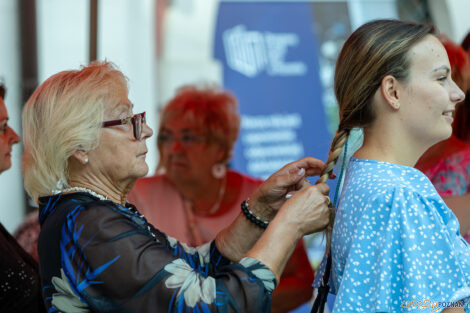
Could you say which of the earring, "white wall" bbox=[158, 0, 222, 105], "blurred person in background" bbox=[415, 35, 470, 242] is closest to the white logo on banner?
"white wall" bbox=[158, 0, 222, 105]

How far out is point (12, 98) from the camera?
14.5 feet

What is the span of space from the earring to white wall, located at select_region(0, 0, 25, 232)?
188cm

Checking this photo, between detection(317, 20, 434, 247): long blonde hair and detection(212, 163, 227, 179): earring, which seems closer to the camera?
detection(317, 20, 434, 247): long blonde hair

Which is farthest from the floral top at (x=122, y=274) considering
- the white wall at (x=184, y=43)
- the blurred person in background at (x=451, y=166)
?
the white wall at (x=184, y=43)

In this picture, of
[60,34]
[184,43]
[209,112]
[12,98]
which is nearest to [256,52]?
[184,43]

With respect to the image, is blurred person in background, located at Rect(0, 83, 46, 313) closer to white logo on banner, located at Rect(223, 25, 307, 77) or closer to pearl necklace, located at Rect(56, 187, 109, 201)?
pearl necklace, located at Rect(56, 187, 109, 201)

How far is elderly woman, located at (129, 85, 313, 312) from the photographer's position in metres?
3.01

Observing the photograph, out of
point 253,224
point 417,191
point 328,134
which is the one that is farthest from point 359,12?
point 417,191

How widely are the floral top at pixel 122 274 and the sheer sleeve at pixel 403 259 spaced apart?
222 millimetres

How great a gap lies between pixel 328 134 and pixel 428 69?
2679mm

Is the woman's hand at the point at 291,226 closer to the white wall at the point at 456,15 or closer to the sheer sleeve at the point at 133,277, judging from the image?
the sheer sleeve at the point at 133,277

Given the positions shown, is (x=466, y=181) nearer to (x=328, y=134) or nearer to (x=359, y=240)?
(x=359, y=240)

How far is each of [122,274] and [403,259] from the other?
0.68 meters

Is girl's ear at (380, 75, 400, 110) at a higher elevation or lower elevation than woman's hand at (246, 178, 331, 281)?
higher
